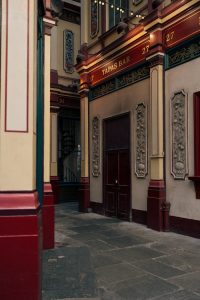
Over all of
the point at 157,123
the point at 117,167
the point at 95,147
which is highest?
the point at 157,123

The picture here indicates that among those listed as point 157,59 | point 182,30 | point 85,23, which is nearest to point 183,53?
point 182,30

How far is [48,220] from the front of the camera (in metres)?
6.41

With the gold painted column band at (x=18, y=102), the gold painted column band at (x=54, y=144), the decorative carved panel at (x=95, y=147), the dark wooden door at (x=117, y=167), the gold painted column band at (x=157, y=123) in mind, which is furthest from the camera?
the gold painted column band at (x=54, y=144)

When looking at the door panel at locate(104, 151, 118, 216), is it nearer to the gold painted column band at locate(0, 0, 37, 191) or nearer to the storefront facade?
the storefront facade

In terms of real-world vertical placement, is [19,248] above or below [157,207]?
above

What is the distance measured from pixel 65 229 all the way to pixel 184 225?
298 cm

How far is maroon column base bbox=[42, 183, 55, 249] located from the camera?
20.6 feet

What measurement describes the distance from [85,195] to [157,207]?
4.02 meters

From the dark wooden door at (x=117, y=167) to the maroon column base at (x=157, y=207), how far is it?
1.28m

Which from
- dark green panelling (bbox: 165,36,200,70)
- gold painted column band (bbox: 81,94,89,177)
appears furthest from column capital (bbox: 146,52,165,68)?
gold painted column band (bbox: 81,94,89,177)

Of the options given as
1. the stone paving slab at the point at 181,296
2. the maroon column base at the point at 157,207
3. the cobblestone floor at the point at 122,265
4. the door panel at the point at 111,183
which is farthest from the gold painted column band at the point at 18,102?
the door panel at the point at 111,183

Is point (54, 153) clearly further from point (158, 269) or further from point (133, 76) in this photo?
point (158, 269)

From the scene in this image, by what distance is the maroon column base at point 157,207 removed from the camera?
8320mm

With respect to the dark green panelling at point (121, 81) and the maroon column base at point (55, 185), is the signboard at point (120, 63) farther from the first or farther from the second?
the maroon column base at point (55, 185)
